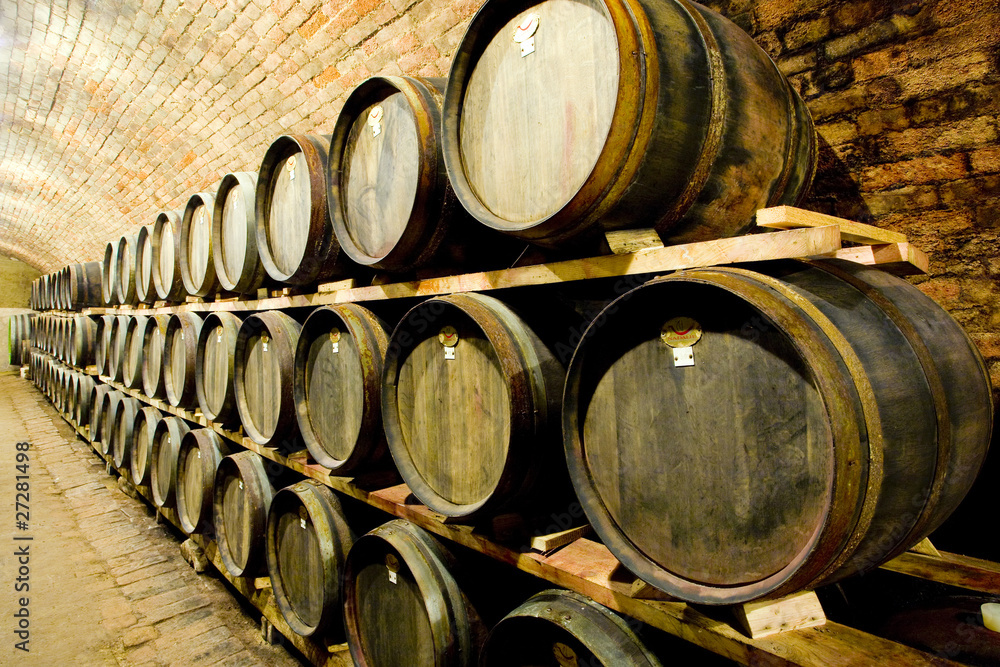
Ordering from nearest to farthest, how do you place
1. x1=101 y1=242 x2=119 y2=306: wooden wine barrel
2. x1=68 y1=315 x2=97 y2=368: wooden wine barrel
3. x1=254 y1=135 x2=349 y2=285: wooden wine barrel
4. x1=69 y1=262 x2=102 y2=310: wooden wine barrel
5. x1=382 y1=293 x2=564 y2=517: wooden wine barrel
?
1. x1=382 y1=293 x2=564 y2=517: wooden wine barrel
2. x1=254 y1=135 x2=349 y2=285: wooden wine barrel
3. x1=101 y1=242 x2=119 y2=306: wooden wine barrel
4. x1=68 y1=315 x2=97 y2=368: wooden wine barrel
5. x1=69 y1=262 x2=102 y2=310: wooden wine barrel

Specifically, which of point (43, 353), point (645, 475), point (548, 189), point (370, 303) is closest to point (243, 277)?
point (370, 303)

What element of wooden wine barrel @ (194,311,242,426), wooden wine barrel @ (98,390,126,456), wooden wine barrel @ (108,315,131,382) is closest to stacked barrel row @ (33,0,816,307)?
wooden wine barrel @ (194,311,242,426)

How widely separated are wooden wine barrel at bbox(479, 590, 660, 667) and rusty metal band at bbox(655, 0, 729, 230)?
1.06 meters

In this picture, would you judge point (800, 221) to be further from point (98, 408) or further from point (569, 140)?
point (98, 408)

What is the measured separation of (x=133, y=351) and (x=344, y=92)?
340 cm

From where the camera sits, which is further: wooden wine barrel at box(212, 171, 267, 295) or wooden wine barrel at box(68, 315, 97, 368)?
wooden wine barrel at box(68, 315, 97, 368)

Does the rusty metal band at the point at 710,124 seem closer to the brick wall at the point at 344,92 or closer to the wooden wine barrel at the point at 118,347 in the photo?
the brick wall at the point at 344,92

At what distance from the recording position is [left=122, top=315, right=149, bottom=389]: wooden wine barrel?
5.16 m

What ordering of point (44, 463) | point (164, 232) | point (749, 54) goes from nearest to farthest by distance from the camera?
point (749, 54), point (164, 232), point (44, 463)

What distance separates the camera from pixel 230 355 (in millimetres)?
3322

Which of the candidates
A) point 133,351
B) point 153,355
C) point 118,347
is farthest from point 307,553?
point 118,347

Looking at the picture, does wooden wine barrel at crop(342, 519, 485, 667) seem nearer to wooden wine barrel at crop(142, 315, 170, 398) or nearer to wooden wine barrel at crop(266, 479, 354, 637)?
wooden wine barrel at crop(266, 479, 354, 637)

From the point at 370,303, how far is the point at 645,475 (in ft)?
5.97

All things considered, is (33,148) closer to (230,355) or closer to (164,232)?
(164,232)
